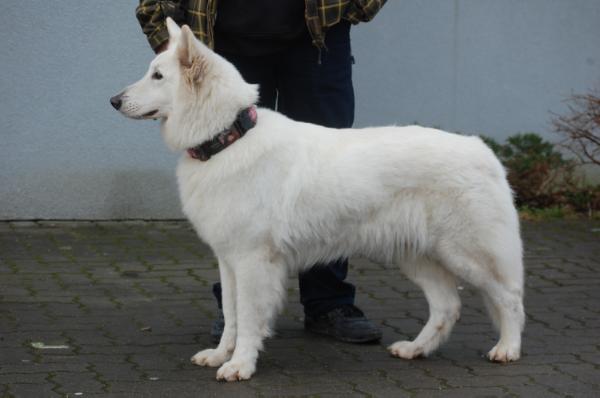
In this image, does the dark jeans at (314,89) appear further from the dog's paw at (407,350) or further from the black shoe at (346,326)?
the dog's paw at (407,350)

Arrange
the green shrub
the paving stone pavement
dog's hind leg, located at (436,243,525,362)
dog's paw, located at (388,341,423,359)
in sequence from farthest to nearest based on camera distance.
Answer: the green shrub, dog's paw, located at (388,341,423,359), dog's hind leg, located at (436,243,525,362), the paving stone pavement

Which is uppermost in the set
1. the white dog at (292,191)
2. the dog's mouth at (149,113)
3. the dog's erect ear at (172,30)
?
the dog's erect ear at (172,30)

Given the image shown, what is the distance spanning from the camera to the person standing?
5496 mm

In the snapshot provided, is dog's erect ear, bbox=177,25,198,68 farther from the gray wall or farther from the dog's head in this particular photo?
the gray wall

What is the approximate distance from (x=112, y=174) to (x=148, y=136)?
420 millimetres

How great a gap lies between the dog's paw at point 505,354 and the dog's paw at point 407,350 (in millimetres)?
361

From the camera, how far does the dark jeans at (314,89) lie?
5707 mm

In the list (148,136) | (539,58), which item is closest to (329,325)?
(148,136)

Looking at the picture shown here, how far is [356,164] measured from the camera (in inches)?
199

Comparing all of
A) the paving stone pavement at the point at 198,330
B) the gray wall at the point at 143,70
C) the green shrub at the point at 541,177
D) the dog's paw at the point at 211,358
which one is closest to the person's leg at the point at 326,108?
the paving stone pavement at the point at 198,330

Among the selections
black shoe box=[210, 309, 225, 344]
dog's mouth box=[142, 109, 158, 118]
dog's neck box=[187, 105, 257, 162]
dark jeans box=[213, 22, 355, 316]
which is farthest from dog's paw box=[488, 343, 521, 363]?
dog's mouth box=[142, 109, 158, 118]

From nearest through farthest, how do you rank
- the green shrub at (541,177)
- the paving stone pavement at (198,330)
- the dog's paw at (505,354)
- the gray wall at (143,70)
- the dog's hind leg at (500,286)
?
the paving stone pavement at (198,330) → the dog's hind leg at (500,286) → the dog's paw at (505,354) → the gray wall at (143,70) → the green shrub at (541,177)

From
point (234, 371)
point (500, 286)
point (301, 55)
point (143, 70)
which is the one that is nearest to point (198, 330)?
point (234, 371)

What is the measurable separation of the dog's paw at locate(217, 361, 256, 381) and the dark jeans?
88cm
